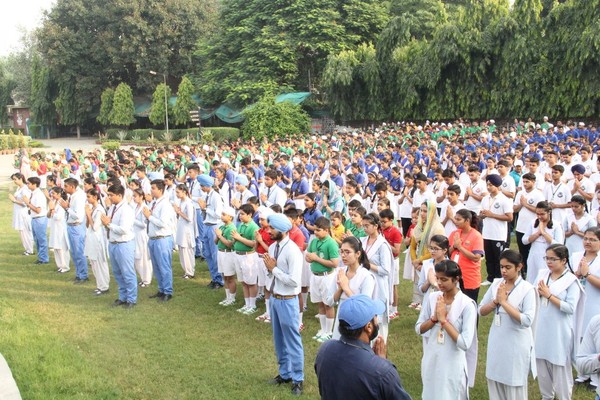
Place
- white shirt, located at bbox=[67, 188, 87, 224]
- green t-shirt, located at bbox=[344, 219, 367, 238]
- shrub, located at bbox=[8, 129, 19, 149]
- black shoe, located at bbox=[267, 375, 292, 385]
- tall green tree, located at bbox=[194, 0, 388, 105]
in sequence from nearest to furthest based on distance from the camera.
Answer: black shoe, located at bbox=[267, 375, 292, 385], green t-shirt, located at bbox=[344, 219, 367, 238], white shirt, located at bbox=[67, 188, 87, 224], tall green tree, located at bbox=[194, 0, 388, 105], shrub, located at bbox=[8, 129, 19, 149]

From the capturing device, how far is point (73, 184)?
9.91 meters

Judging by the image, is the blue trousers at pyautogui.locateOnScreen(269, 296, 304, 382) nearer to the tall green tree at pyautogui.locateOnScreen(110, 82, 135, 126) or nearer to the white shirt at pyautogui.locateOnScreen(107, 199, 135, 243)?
the white shirt at pyautogui.locateOnScreen(107, 199, 135, 243)

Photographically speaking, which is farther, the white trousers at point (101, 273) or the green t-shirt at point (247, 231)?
the white trousers at point (101, 273)

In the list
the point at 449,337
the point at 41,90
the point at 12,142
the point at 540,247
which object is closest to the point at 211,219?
the point at 540,247

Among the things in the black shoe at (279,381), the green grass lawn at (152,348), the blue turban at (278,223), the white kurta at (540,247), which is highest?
the blue turban at (278,223)

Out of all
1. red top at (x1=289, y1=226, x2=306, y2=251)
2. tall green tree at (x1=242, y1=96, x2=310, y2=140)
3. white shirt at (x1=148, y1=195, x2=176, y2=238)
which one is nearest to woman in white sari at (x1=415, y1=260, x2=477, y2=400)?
red top at (x1=289, y1=226, x2=306, y2=251)

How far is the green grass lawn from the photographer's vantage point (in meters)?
6.11

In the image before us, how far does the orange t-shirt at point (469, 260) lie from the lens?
20.5ft

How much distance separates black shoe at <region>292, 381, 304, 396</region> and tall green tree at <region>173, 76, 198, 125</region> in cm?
4078

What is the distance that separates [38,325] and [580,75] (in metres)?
23.1

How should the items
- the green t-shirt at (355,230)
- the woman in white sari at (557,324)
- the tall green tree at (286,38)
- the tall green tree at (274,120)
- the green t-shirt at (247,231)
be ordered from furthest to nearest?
1. the tall green tree at (286,38)
2. the tall green tree at (274,120)
3. the green t-shirt at (247,231)
4. the green t-shirt at (355,230)
5. the woman in white sari at (557,324)

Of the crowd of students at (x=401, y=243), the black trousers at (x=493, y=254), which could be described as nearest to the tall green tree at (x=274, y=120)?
the crowd of students at (x=401, y=243)

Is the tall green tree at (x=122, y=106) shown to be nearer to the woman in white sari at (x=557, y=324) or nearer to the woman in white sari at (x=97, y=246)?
the woman in white sari at (x=97, y=246)

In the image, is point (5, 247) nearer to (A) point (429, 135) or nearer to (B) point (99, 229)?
(B) point (99, 229)
